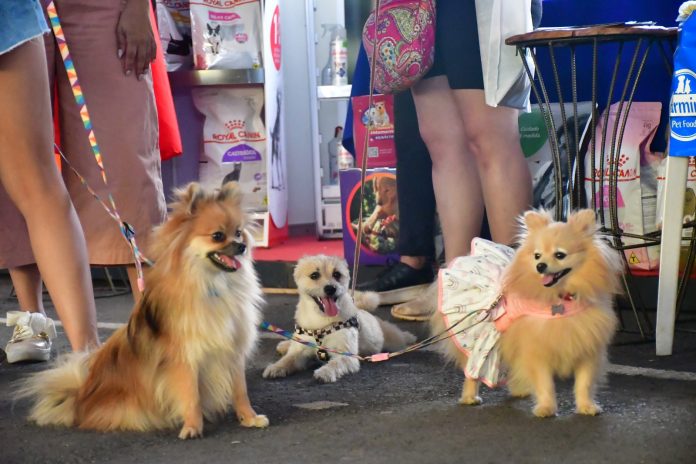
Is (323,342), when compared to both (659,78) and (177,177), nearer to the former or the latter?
(659,78)

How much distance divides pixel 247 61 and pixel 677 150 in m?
2.67

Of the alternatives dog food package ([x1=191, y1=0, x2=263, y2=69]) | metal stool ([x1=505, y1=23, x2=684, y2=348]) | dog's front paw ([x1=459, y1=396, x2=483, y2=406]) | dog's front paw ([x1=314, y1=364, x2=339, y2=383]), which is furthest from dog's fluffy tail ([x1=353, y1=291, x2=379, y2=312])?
dog food package ([x1=191, y1=0, x2=263, y2=69])

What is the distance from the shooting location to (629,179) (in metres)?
3.30

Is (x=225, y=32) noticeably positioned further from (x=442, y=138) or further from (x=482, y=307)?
(x=482, y=307)

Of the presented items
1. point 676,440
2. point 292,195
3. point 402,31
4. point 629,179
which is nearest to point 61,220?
point 402,31

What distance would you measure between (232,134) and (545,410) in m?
3.11

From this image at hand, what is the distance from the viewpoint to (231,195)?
82.3 inches

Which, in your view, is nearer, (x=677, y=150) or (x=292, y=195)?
(x=677, y=150)

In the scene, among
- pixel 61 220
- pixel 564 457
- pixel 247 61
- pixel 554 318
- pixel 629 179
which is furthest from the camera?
pixel 247 61

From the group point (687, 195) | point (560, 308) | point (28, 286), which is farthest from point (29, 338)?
point (687, 195)

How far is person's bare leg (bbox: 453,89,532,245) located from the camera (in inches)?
113

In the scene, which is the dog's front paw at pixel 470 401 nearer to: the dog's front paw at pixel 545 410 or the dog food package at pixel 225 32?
the dog's front paw at pixel 545 410

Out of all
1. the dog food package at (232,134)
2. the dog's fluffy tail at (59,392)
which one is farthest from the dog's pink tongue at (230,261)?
the dog food package at (232,134)

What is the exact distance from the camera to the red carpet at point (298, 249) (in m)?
4.39
